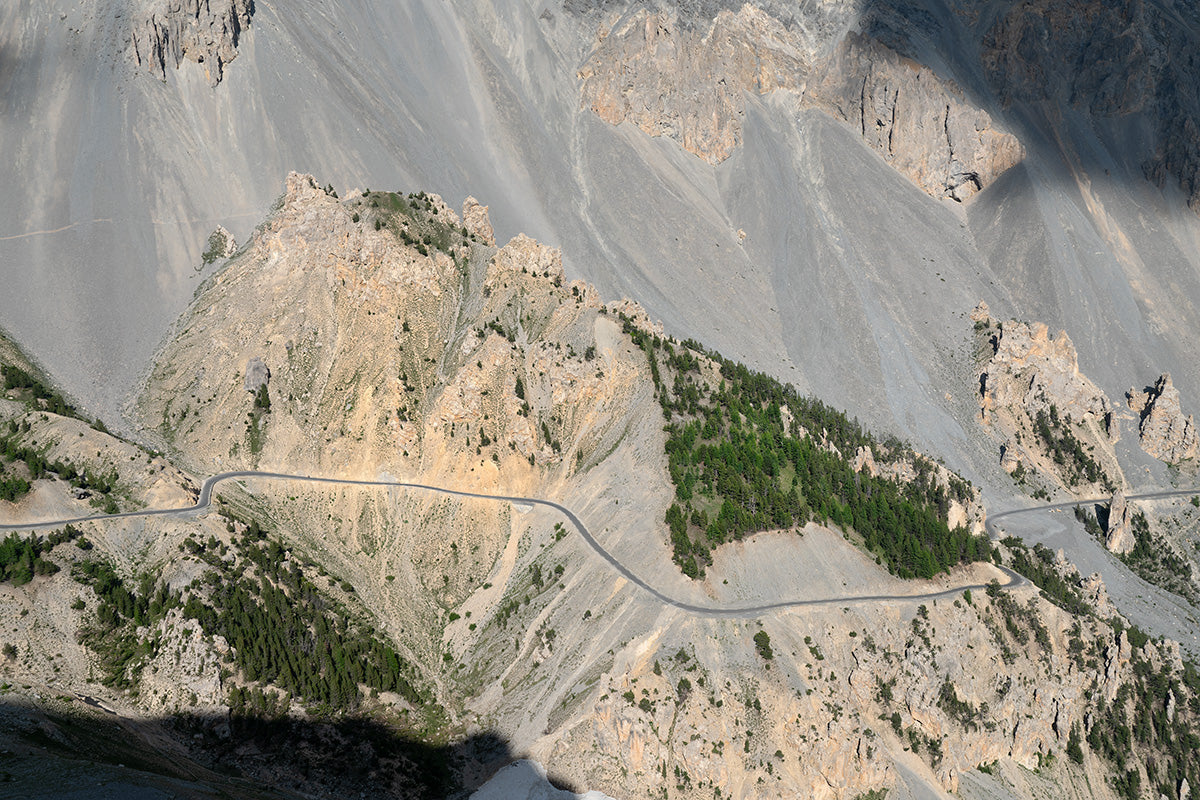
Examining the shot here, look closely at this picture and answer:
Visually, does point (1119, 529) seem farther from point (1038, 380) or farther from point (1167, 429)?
point (1038, 380)

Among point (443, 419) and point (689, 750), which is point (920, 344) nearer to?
point (443, 419)

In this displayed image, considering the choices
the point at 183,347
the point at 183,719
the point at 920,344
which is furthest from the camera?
the point at 920,344

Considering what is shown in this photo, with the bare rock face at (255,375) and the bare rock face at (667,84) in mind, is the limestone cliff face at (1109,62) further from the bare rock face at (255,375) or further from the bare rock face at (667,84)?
the bare rock face at (255,375)

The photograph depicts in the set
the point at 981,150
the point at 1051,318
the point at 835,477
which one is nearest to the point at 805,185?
the point at 981,150

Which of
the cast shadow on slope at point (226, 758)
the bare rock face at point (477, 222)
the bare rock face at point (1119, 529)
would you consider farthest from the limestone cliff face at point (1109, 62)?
the cast shadow on slope at point (226, 758)

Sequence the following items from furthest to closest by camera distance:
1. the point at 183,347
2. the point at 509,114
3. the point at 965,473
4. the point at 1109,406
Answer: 1. the point at 509,114
2. the point at 1109,406
3. the point at 965,473
4. the point at 183,347

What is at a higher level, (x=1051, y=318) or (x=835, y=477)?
(x=1051, y=318)

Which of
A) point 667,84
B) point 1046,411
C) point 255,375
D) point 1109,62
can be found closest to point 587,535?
point 255,375

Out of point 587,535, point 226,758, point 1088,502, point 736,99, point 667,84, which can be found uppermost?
point 667,84
